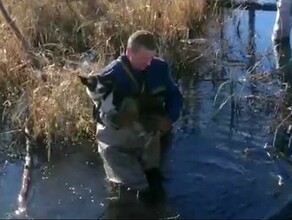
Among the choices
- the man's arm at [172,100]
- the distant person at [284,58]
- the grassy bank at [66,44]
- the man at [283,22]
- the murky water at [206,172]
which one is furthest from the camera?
the man at [283,22]

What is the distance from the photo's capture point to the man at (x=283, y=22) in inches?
315

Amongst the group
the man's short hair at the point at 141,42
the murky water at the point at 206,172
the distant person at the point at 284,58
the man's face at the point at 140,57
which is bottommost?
the murky water at the point at 206,172

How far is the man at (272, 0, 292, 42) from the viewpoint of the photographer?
800 centimetres

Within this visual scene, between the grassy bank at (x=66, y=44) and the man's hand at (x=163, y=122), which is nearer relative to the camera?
the man's hand at (x=163, y=122)

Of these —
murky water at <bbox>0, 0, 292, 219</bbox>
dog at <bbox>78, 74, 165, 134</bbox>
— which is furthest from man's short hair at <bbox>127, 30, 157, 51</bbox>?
murky water at <bbox>0, 0, 292, 219</bbox>

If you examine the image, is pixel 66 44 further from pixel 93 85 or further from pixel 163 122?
pixel 163 122

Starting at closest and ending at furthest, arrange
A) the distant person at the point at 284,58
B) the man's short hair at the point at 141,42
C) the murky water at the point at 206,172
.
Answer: the man's short hair at the point at 141,42 → the murky water at the point at 206,172 → the distant person at the point at 284,58

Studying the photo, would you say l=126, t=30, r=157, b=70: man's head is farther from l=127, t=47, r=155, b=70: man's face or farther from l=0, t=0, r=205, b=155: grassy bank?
l=0, t=0, r=205, b=155: grassy bank

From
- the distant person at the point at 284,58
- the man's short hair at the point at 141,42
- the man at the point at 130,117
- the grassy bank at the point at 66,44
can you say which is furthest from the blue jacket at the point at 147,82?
the distant person at the point at 284,58

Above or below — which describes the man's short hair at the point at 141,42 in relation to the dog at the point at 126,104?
above

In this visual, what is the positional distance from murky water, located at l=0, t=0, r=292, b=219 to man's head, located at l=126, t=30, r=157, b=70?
990 mm

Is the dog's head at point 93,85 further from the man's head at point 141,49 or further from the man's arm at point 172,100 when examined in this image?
the man's arm at point 172,100

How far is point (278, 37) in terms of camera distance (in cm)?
836

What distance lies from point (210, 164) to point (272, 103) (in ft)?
4.44
